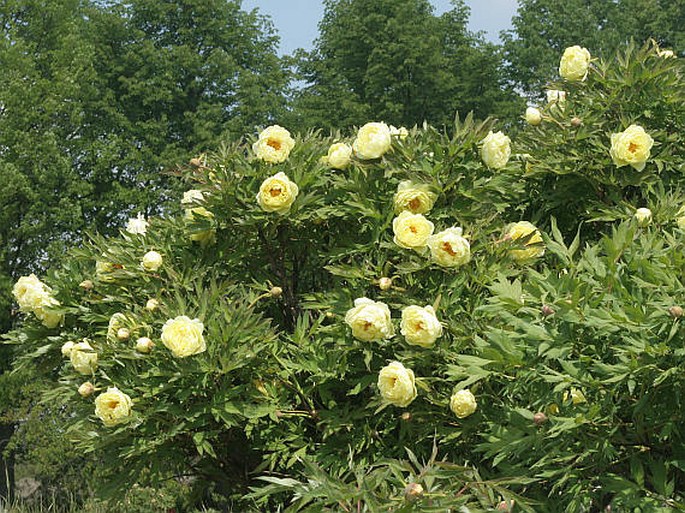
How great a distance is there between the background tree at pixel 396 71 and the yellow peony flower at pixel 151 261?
48.4 feet

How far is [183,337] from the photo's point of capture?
349 centimetres

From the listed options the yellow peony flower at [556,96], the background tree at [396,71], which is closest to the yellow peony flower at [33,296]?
the yellow peony flower at [556,96]

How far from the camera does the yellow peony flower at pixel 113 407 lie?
3.58m

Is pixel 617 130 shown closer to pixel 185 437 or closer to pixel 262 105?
pixel 185 437

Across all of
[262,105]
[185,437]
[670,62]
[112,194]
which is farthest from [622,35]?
[185,437]

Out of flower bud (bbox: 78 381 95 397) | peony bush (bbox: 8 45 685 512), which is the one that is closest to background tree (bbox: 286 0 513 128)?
peony bush (bbox: 8 45 685 512)

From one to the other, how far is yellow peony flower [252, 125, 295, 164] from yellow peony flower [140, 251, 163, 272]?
2.33 ft

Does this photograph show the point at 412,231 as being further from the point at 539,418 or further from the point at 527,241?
the point at 539,418

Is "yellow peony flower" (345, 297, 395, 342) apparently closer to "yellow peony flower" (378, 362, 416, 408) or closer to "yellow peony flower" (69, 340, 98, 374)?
"yellow peony flower" (378, 362, 416, 408)

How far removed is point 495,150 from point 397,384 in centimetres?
125

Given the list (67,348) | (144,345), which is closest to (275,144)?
(144,345)

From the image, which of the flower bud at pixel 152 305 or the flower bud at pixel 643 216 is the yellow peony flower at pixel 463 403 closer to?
the flower bud at pixel 643 216

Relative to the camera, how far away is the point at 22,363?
476 centimetres

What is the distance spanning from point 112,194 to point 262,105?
4.04 m
